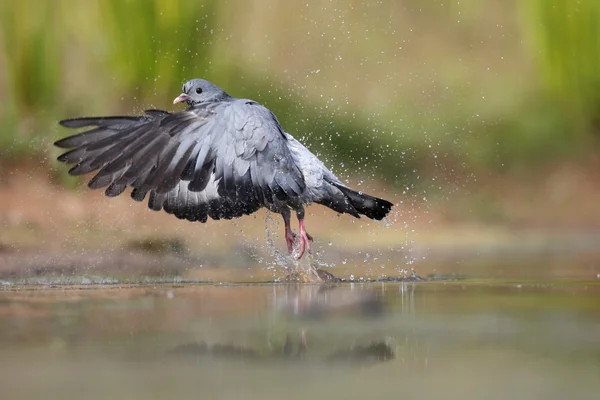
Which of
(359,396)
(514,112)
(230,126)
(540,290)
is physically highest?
(514,112)

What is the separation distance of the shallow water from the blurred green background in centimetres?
349

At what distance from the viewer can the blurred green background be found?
1023cm

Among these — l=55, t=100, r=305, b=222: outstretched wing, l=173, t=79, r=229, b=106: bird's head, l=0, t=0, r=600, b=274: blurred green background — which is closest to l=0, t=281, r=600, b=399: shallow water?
l=55, t=100, r=305, b=222: outstretched wing

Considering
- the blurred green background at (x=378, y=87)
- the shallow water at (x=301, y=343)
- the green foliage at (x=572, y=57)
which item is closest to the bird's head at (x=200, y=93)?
the shallow water at (x=301, y=343)

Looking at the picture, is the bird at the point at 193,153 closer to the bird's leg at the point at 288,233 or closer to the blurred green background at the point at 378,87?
the bird's leg at the point at 288,233

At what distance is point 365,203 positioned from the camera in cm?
711

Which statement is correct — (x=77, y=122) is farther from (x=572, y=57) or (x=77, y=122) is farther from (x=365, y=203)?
(x=572, y=57)

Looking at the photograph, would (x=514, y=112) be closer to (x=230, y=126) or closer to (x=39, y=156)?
(x=39, y=156)

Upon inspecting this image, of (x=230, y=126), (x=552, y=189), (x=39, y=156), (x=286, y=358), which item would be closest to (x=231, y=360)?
(x=286, y=358)

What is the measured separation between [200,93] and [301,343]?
10.4ft

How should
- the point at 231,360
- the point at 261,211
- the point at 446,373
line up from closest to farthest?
the point at 446,373
the point at 231,360
the point at 261,211

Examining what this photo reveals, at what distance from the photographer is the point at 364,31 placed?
38.5 feet

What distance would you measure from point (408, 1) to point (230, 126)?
20.1 ft

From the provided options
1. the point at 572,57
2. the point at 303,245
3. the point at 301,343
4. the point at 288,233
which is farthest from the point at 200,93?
the point at 572,57
